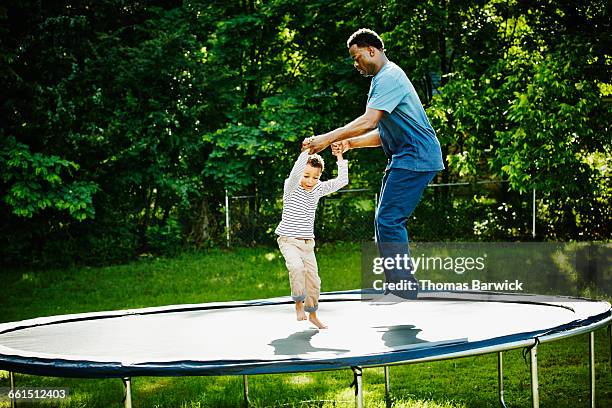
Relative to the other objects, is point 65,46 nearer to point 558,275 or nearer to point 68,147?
→ point 68,147

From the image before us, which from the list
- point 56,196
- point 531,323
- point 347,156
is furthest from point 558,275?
point 56,196

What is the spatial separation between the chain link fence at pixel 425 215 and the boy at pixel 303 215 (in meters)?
6.51

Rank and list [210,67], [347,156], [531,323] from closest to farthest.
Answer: [531,323]
[210,67]
[347,156]

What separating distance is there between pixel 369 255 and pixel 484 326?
5729mm

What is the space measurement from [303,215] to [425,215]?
664 centimetres

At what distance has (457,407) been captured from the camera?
397 cm

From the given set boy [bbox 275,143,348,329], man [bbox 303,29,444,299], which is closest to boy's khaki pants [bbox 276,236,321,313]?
boy [bbox 275,143,348,329]

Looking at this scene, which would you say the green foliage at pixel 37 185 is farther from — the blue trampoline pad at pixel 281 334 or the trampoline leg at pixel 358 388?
the trampoline leg at pixel 358 388

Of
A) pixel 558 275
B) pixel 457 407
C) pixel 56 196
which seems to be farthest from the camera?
pixel 56 196

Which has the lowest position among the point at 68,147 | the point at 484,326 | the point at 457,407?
the point at 457,407

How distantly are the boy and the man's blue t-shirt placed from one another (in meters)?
0.24

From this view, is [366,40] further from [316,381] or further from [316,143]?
[316,381]

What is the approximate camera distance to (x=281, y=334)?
3.51m

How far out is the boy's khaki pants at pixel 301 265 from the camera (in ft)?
11.1
